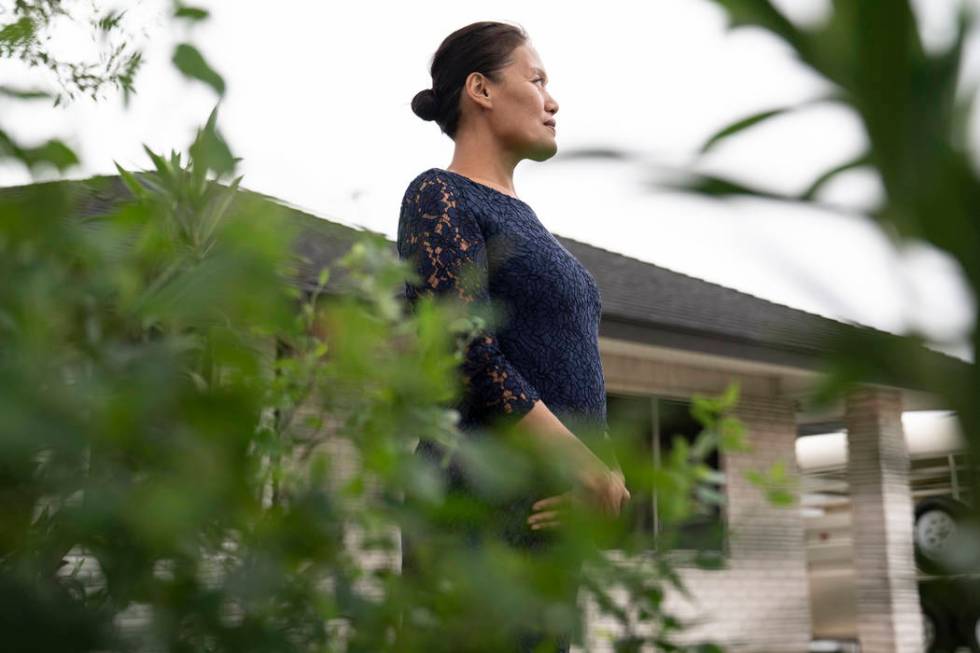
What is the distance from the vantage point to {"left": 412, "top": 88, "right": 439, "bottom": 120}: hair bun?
8.61 ft

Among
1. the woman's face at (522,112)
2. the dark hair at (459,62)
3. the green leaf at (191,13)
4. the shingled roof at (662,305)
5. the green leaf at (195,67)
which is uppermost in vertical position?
the shingled roof at (662,305)

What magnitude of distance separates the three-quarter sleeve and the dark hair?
13.5 inches

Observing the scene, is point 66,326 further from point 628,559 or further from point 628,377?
point 628,377

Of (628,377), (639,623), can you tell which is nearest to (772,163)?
(639,623)

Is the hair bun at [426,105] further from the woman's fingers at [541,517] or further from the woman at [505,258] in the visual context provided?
the woman's fingers at [541,517]

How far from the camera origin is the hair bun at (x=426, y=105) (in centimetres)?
262

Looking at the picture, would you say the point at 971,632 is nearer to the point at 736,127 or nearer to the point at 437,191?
the point at 736,127

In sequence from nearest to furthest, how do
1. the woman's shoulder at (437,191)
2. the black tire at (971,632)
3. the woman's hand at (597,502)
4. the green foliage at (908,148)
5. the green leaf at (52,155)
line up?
the green foliage at (908,148) → the black tire at (971,632) → the green leaf at (52,155) → the woman's hand at (597,502) → the woman's shoulder at (437,191)

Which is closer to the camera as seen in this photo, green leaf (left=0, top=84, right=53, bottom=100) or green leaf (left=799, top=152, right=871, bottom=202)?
green leaf (left=799, top=152, right=871, bottom=202)

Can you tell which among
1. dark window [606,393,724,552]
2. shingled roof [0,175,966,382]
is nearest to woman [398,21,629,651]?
dark window [606,393,724,552]

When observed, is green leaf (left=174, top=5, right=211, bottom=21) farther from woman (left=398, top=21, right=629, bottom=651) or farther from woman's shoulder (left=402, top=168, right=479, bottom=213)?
woman's shoulder (left=402, top=168, right=479, bottom=213)

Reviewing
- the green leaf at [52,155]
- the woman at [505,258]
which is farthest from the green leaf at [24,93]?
the woman at [505,258]

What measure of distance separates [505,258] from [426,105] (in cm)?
53

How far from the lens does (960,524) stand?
40 cm
